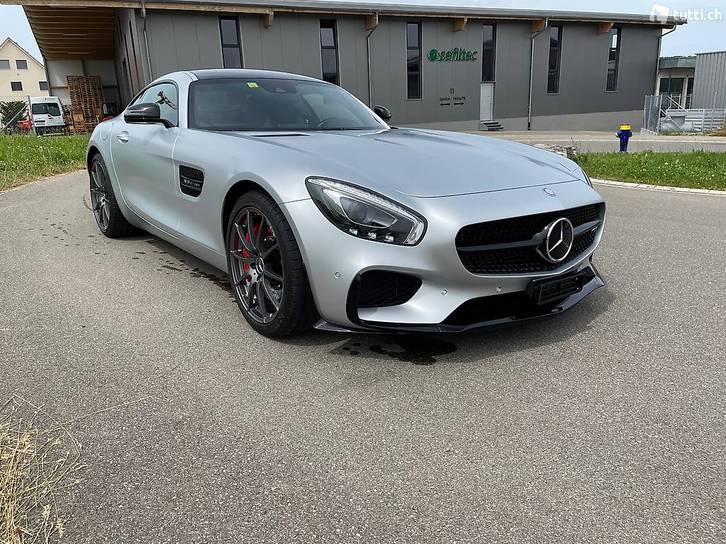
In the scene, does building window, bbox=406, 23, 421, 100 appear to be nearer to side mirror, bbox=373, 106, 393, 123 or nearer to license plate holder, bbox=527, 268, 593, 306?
side mirror, bbox=373, 106, 393, 123

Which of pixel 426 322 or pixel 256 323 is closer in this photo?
pixel 426 322

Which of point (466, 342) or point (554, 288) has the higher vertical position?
point (554, 288)

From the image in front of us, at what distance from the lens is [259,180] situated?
9.37ft

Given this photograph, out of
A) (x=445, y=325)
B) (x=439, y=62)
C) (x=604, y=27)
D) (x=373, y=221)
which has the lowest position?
(x=445, y=325)

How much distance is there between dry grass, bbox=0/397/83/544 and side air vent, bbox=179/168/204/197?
4.88ft

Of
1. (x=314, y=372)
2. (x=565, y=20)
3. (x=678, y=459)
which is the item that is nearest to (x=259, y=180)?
(x=314, y=372)

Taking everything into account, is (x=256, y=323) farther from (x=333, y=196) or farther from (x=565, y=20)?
(x=565, y=20)

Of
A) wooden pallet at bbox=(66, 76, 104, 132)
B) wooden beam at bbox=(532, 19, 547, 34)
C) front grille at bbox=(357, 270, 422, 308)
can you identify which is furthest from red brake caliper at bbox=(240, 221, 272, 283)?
wooden pallet at bbox=(66, 76, 104, 132)

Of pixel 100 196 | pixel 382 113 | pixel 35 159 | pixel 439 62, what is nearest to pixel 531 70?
pixel 439 62

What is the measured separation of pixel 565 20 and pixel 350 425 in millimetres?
28953

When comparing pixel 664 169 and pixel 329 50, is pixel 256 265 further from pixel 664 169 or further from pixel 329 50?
pixel 329 50

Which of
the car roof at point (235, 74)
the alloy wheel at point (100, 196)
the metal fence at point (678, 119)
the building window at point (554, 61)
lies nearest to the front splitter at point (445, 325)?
the car roof at point (235, 74)

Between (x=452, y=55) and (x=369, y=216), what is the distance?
25.1m

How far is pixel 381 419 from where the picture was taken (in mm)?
2271
